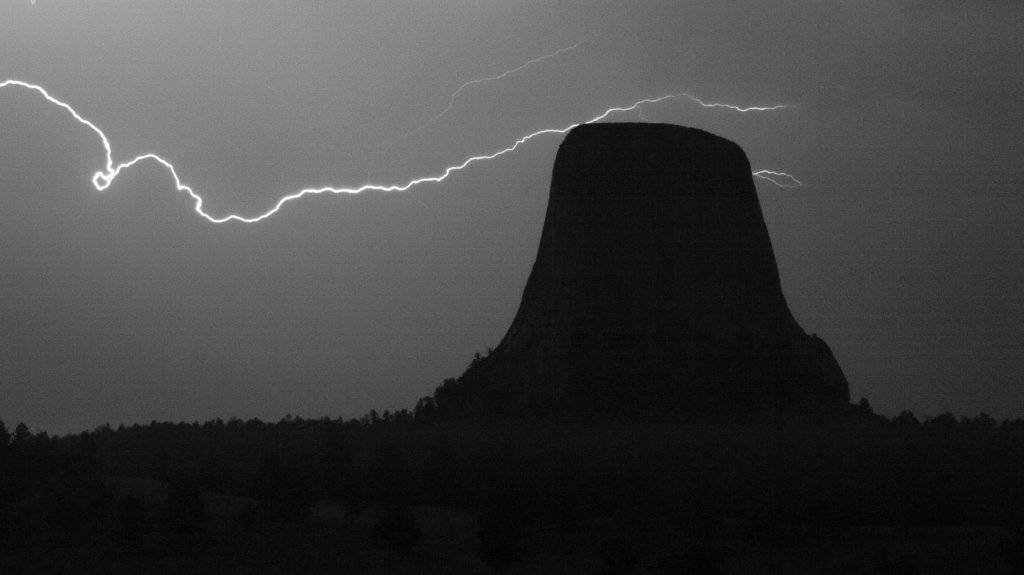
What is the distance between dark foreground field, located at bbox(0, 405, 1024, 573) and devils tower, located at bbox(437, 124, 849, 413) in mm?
4885

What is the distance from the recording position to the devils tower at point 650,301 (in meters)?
41.6

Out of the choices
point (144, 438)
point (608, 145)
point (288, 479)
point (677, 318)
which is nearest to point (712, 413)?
point (677, 318)

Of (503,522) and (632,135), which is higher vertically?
(632,135)

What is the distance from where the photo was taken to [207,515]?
25.2m

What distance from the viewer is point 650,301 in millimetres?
42719

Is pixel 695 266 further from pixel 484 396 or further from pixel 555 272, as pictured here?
pixel 484 396

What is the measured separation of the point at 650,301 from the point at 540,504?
1682 centimetres

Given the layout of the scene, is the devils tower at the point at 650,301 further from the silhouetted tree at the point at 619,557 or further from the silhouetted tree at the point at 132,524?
the silhouetted tree at the point at 132,524

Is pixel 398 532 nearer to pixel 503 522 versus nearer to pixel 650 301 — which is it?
pixel 503 522

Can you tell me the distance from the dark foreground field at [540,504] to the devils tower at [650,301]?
488 centimetres

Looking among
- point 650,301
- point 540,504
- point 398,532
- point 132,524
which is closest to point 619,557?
point 398,532

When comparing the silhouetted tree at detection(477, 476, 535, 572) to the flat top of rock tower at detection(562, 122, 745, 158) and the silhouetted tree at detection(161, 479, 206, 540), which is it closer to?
the silhouetted tree at detection(161, 479, 206, 540)

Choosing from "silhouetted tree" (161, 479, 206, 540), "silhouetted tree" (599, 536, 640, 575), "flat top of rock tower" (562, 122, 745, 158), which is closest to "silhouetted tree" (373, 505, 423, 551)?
"silhouetted tree" (161, 479, 206, 540)

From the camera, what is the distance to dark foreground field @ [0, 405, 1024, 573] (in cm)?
2283
